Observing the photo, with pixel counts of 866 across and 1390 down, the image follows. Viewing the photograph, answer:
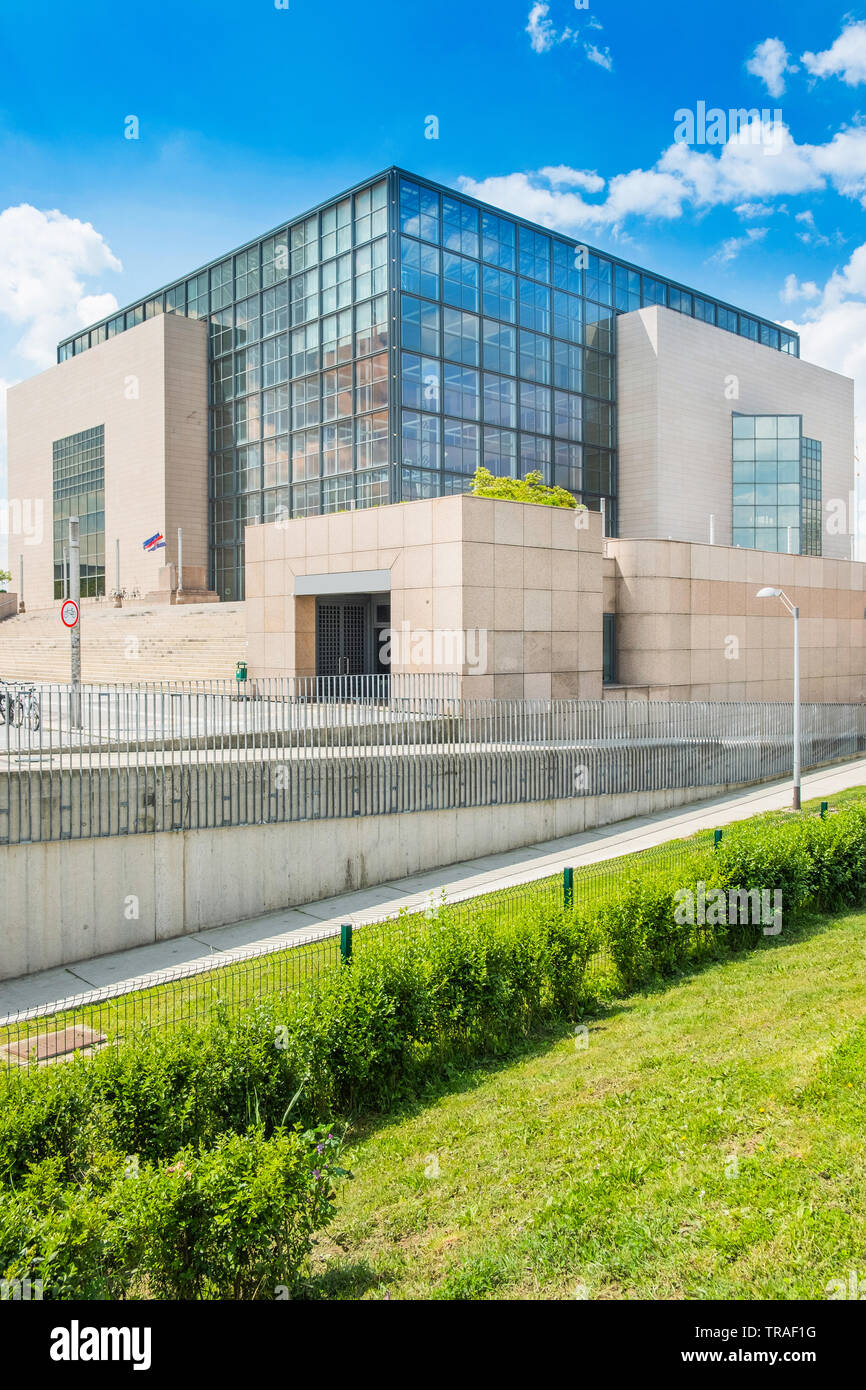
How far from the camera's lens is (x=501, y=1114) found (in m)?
8.00

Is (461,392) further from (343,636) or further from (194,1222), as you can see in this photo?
(194,1222)

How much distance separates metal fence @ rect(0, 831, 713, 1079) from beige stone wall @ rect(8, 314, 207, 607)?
45.1 m

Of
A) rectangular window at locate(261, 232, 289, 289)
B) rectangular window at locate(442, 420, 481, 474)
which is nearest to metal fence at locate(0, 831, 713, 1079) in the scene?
rectangular window at locate(442, 420, 481, 474)

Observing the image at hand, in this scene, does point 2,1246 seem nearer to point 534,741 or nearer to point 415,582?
point 534,741

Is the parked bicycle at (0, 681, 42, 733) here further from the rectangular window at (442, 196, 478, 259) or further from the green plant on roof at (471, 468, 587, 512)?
the rectangular window at (442, 196, 478, 259)

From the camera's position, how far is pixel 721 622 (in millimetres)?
33094

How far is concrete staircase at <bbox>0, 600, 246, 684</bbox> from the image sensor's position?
35219 millimetres

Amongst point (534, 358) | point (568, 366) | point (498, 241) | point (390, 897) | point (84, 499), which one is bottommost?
point (390, 897)

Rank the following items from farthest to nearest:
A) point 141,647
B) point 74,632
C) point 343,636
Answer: point 141,647, point 343,636, point 74,632

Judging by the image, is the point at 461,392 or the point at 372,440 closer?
the point at 372,440

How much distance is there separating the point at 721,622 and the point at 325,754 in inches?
794

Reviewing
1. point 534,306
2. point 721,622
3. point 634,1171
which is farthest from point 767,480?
point 634,1171
